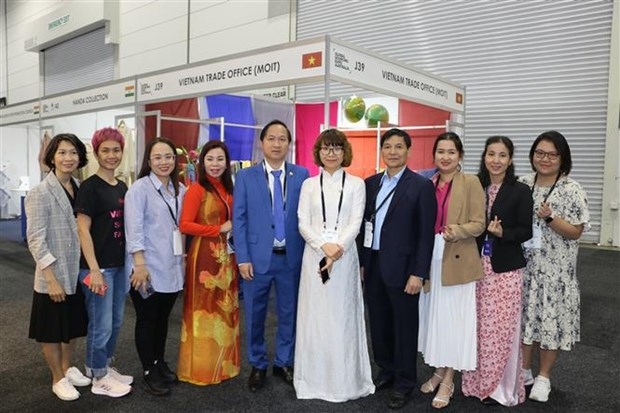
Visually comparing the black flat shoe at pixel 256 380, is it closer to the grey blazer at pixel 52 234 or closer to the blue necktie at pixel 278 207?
the blue necktie at pixel 278 207

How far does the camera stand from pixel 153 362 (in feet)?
8.75

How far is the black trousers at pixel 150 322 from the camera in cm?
258

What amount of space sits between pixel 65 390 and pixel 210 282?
0.88 m

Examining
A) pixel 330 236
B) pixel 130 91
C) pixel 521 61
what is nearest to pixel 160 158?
pixel 330 236

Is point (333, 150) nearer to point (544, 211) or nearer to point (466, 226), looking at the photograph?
point (466, 226)

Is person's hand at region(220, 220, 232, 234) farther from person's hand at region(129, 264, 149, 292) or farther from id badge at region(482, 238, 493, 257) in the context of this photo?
id badge at region(482, 238, 493, 257)

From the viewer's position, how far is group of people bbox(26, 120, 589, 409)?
2.43m

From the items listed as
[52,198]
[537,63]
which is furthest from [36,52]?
[52,198]

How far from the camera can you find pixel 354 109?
6.46m

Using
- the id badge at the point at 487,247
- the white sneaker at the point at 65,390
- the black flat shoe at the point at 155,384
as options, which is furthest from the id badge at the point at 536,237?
the white sneaker at the point at 65,390

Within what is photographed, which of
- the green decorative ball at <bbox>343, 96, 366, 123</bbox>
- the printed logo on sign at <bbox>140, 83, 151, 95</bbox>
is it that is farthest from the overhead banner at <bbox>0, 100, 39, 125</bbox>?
the green decorative ball at <bbox>343, 96, 366, 123</bbox>

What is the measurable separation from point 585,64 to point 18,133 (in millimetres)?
10334

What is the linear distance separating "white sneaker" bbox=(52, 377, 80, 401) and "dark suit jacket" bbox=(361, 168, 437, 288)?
164 centimetres

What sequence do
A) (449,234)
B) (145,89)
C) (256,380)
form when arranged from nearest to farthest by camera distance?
1. (449,234)
2. (256,380)
3. (145,89)
